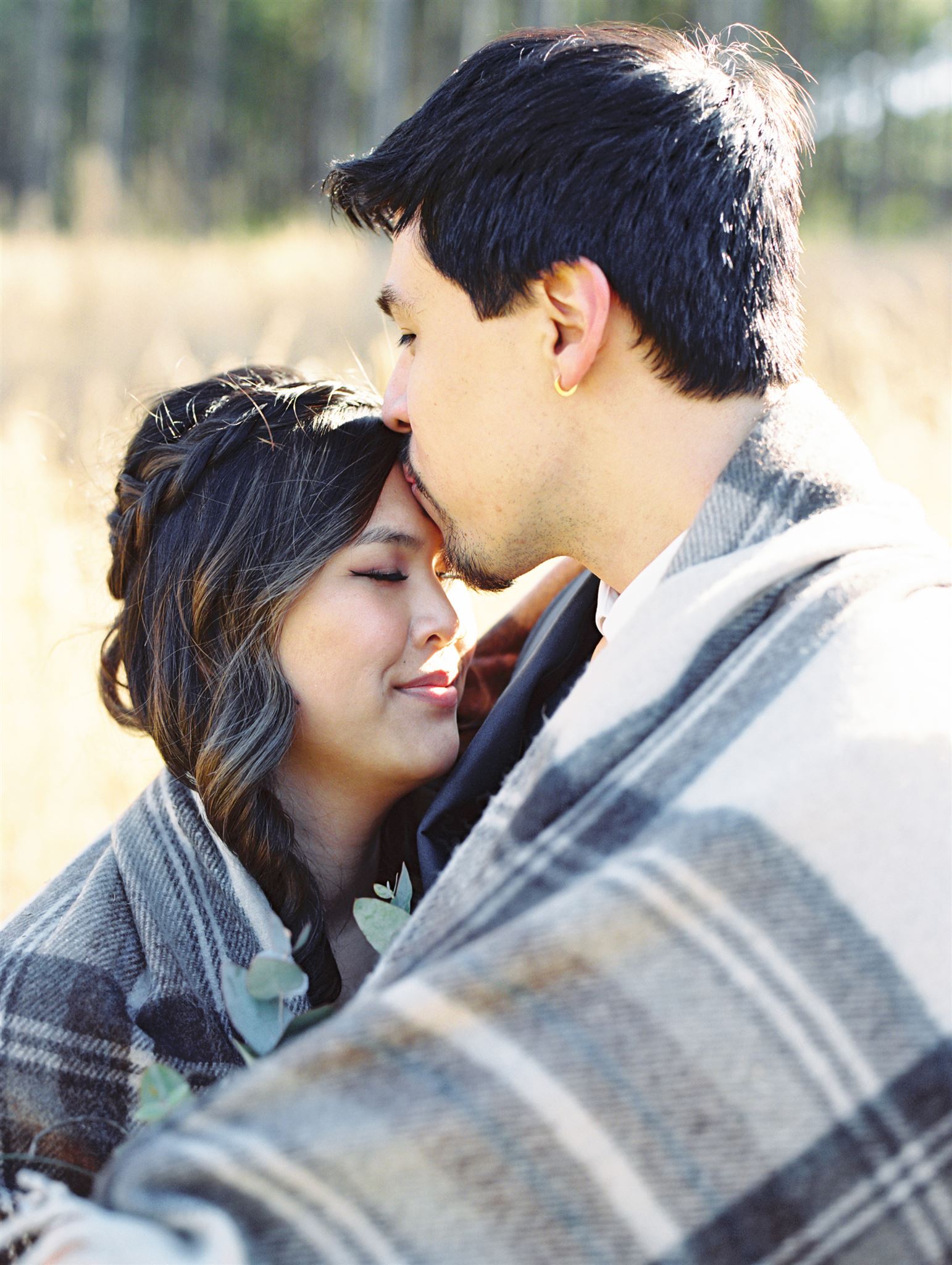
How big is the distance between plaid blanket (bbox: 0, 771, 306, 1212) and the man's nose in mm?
826

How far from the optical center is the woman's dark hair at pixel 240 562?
7.02 feet

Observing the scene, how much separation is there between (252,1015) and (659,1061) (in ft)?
2.41

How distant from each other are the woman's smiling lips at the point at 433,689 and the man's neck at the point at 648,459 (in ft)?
1.43

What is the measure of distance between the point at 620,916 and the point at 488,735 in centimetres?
110

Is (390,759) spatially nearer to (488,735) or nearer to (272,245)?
(488,735)

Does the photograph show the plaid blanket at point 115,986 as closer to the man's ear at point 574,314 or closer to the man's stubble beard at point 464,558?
the man's stubble beard at point 464,558

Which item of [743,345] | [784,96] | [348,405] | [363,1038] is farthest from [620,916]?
[784,96]

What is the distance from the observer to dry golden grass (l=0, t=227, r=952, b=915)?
3.74 metres

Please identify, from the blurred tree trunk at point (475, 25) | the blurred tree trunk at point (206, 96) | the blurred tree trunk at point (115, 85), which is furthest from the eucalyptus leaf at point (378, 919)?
the blurred tree trunk at point (206, 96)

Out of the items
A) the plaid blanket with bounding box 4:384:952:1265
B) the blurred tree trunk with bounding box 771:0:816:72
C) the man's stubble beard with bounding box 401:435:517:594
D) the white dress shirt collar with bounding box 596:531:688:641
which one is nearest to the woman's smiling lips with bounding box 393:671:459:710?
the man's stubble beard with bounding box 401:435:517:594

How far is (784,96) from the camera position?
7.04 ft

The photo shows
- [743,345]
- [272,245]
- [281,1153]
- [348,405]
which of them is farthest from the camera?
[272,245]

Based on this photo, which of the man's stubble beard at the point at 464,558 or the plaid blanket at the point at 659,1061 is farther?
the man's stubble beard at the point at 464,558

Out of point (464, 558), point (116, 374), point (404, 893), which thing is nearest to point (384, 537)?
point (464, 558)
